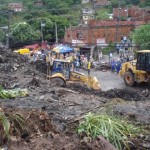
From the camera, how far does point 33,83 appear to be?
683 inches

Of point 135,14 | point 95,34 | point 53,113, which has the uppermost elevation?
point 53,113

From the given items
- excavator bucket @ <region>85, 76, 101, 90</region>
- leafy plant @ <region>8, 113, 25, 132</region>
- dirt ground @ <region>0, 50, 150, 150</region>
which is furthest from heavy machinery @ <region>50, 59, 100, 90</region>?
leafy plant @ <region>8, 113, 25, 132</region>

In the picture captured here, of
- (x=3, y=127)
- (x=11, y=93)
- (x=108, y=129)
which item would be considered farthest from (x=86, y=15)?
(x=3, y=127)

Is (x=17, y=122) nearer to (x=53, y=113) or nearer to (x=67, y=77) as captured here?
(x=53, y=113)

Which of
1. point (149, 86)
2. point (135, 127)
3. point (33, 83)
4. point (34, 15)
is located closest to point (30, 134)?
point (135, 127)

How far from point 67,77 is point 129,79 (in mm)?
4907

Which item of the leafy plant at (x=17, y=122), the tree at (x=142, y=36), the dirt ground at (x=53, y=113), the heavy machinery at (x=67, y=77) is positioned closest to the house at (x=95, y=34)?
the tree at (x=142, y=36)

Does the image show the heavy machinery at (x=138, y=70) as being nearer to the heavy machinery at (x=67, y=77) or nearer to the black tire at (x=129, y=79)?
the black tire at (x=129, y=79)

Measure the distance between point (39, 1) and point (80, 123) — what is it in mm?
53068

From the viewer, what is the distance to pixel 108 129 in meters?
8.34

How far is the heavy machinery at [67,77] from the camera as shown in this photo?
827 inches

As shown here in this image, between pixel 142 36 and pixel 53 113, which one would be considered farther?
pixel 142 36

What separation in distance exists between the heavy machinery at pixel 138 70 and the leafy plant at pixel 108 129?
591 inches

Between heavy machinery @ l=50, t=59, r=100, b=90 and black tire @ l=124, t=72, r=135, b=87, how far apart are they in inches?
147
